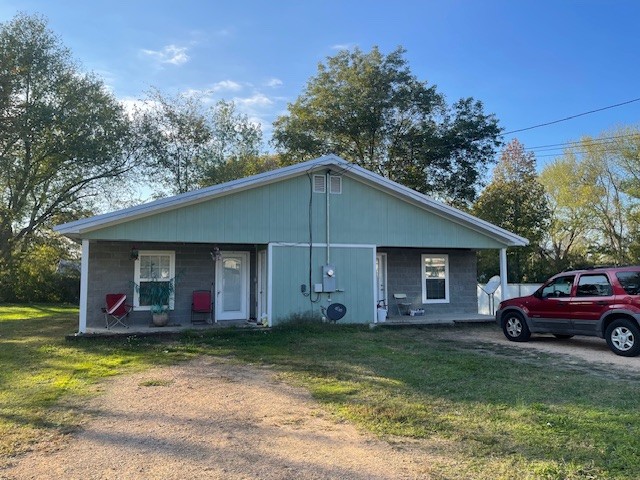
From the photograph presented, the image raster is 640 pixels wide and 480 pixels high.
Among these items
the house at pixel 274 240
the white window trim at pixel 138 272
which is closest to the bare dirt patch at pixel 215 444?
the house at pixel 274 240

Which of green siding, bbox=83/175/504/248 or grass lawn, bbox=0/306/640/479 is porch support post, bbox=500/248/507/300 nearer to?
green siding, bbox=83/175/504/248

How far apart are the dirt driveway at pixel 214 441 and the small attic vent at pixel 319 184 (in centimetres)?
711

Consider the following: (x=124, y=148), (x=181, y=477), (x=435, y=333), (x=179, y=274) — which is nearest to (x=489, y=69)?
(x=435, y=333)

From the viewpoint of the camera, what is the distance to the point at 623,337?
9.09 m

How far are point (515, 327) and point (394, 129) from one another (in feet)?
61.4

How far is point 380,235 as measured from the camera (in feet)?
46.0

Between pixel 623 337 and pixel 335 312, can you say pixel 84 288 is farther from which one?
pixel 623 337

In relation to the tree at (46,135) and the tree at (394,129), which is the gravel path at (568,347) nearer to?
the tree at (394,129)

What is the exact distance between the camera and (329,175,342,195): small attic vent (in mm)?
13648

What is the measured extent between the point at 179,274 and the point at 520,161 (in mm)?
28701

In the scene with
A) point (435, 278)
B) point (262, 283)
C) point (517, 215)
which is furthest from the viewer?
point (517, 215)

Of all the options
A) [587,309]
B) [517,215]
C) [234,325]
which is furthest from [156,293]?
[517,215]

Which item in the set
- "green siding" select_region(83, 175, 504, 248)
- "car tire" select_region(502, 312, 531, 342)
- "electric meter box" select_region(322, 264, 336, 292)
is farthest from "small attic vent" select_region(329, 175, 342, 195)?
"car tire" select_region(502, 312, 531, 342)

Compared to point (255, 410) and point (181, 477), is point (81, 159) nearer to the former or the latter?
point (255, 410)
